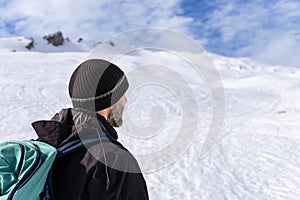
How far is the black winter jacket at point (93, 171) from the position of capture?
125 cm

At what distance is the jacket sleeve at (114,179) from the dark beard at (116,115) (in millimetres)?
306

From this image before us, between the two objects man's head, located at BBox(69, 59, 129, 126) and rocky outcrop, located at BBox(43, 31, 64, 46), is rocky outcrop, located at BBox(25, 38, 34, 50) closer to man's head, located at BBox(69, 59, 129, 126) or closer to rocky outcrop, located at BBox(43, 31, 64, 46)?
rocky outcrop, located at BBox(43, 31, 64, 46)

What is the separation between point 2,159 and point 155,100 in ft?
38.9

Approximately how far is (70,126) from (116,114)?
0.23 m

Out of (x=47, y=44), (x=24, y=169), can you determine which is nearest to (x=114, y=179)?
(x=24, y=169)

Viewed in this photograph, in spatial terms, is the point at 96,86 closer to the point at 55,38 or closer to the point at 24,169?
the point at 24,169

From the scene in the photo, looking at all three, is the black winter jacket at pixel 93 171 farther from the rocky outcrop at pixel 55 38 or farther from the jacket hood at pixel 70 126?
the rocky outcrop at pixel 55 38

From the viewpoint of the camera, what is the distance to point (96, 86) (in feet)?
4.79

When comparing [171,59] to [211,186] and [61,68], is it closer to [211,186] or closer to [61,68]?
[61,68]

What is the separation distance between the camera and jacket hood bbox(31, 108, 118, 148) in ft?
4.40

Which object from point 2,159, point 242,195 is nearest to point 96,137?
point 2,159

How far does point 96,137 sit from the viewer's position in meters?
1.32

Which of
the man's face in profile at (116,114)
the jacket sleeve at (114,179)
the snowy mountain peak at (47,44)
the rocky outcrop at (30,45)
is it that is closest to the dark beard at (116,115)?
the man's face in profile at (116,114)

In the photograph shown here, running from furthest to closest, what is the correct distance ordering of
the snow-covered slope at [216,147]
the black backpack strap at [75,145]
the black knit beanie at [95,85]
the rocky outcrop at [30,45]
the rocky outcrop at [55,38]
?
the rocky outcrop at [55,38], the rocky outcrop at [30,45], the snow-covered slope at [216,147], the black knit beanie at [95,85], the black backpack strap at [75,145]
